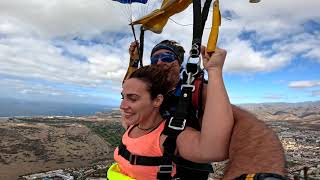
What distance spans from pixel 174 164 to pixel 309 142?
149 m

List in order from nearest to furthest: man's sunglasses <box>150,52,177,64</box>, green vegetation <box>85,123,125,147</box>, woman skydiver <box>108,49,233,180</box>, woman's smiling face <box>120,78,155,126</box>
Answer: woman skydiver <box>108,49,233,180</box> < woman's smiling face <box>120,78,155,126</box> < man's sunglasses <box>150,52,177,64</box> < green vegetation <box>85,123,125,147</box>

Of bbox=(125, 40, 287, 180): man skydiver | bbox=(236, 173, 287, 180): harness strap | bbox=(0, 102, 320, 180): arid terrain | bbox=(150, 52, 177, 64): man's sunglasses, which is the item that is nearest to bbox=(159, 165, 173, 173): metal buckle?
bbox=(125, 40, 287, 180): man skydiver

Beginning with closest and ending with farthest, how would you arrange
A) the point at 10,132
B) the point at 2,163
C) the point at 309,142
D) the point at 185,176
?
the point at 185,176 → the point at 2,163 → the point at 10,132 → the point at 309,142

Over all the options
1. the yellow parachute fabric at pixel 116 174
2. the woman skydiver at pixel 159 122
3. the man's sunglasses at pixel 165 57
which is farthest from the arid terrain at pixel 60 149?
the woman skydiver at pixel 159 122

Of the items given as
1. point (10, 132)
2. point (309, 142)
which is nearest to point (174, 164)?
point (10, 132)

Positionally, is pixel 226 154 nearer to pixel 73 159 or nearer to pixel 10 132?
pixel 73 159

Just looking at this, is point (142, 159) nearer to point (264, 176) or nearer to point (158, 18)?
point (264, 176)

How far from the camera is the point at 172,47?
479 centimetres

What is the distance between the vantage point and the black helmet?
4751 mm

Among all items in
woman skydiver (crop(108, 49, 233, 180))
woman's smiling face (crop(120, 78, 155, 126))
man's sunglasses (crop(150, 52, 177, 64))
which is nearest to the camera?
woman skydiver (crop(108, 49, 233, 180))

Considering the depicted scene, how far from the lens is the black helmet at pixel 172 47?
4.75 metres

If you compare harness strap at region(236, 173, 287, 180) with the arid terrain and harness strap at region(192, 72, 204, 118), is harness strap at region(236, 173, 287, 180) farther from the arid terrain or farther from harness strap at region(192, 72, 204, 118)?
the arid terrain

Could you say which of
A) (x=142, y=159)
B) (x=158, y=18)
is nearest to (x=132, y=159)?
(x=142, y=159)

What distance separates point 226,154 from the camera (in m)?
2.63
